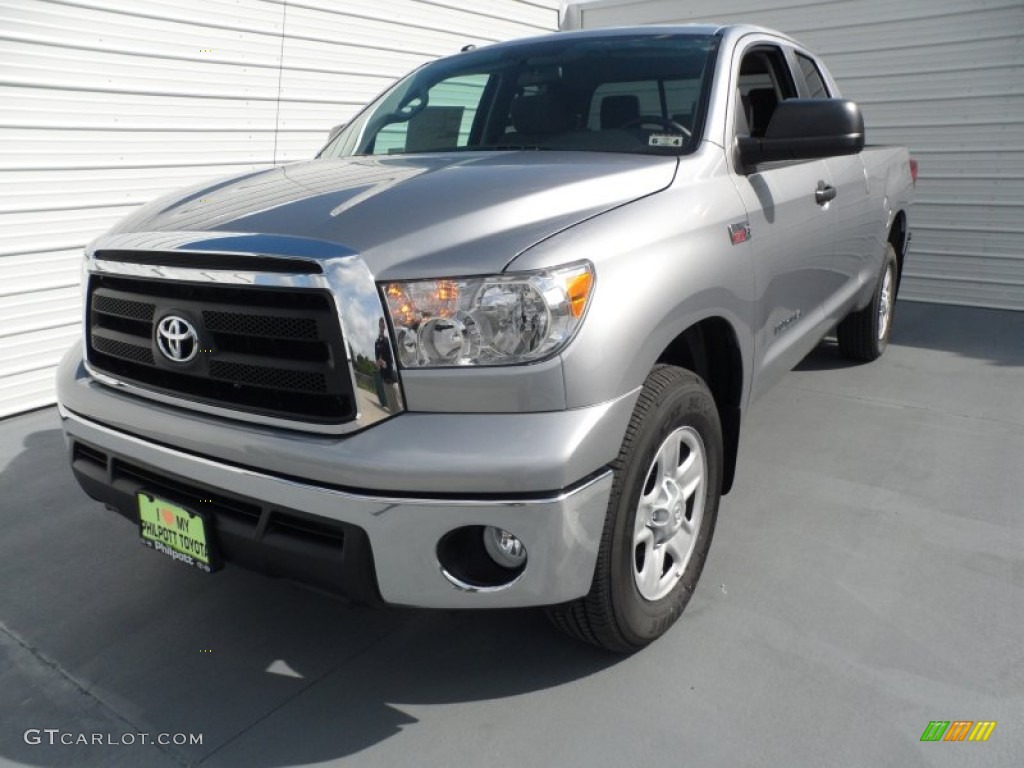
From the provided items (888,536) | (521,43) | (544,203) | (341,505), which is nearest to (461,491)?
(341,505)

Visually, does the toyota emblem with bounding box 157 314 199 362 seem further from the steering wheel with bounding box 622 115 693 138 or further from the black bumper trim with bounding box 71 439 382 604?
the steering wheel with bounding box 622 115 693 138

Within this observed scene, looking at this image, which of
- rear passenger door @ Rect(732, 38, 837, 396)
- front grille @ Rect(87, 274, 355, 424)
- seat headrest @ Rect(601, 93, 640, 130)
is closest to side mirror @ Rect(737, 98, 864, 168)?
rear passenger door @ Rect(732, 38, 837, 396)

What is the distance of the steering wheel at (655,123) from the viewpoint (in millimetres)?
2705

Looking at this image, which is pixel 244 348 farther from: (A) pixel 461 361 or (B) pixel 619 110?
(B) pixel 619 110

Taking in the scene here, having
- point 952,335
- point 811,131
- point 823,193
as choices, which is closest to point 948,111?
point 952,335

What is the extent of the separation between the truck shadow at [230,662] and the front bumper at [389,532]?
0.66ft

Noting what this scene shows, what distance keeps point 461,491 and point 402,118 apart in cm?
215

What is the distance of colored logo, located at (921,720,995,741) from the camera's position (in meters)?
2.02

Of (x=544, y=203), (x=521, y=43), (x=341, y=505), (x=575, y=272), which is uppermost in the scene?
(x=521, y=43)

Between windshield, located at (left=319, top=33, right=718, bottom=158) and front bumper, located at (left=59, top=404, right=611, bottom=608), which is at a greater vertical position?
windshield, located at (left=319, top=33, right=718, bottom=158)

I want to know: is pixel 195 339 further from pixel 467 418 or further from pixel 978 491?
pixel 978 491

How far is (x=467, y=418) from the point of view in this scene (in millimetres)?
1821

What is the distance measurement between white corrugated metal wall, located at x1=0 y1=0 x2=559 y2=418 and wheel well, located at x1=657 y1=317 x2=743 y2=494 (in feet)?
12.0

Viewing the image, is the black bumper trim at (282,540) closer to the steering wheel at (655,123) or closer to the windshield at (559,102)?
the windshield at (559,102)
